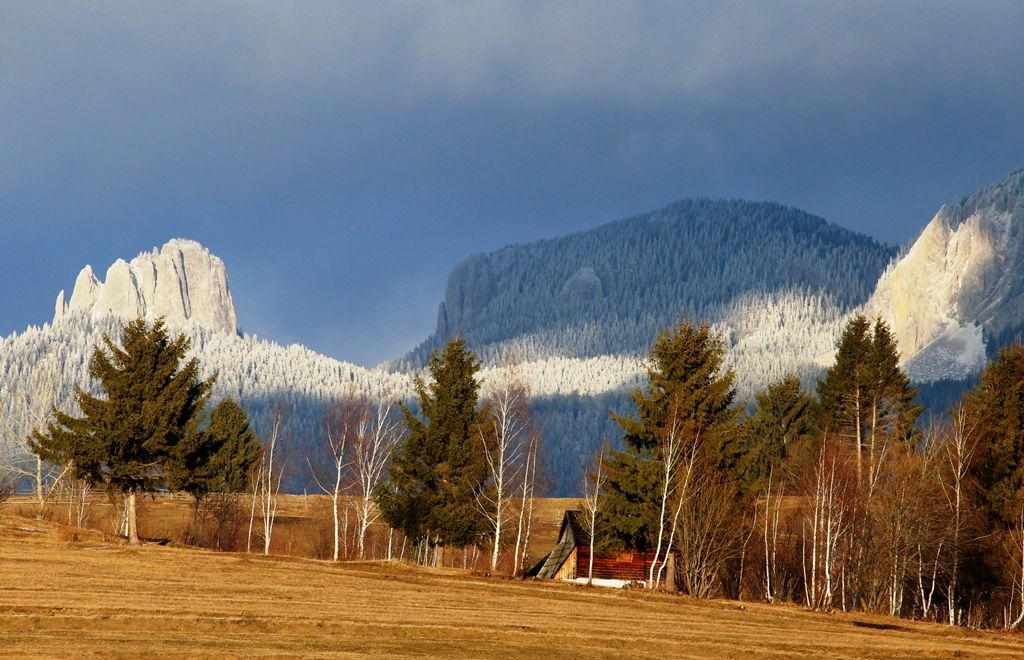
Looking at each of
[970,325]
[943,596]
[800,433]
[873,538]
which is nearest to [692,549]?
[873,538]

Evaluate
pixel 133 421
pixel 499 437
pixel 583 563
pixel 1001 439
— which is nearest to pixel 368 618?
pixel 133 421

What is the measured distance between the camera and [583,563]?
5022 cm

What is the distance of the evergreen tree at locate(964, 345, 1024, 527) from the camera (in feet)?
143

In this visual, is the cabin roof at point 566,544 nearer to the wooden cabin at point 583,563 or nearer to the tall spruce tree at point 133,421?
the wooden cabin at point 583,563

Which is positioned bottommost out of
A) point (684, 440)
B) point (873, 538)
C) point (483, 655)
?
point (483, 655)

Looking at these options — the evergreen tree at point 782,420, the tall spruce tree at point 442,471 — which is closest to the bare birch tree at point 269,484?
the tall spruce tree at point 442,471

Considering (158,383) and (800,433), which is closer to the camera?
(158,383)

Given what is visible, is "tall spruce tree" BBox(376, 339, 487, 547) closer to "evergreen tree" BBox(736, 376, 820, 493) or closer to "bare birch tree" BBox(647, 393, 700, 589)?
"bare birch tree" BBox(647, 393, 700, 589)

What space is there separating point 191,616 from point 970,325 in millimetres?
196454

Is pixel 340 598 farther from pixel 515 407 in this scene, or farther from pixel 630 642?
pixel 515 407

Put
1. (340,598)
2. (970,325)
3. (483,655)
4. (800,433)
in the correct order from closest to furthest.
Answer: (483,655), (340,598), (800,433), (970,325)

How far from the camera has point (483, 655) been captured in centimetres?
2222

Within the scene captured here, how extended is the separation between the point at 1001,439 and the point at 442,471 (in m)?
22.8

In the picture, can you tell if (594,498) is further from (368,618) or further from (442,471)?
(368,618)
